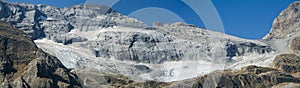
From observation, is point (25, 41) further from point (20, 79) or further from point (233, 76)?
point (233, 76)

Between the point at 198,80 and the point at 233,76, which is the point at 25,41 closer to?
the point at 198,80

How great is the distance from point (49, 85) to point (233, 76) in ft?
315

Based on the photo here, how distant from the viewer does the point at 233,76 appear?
197 m

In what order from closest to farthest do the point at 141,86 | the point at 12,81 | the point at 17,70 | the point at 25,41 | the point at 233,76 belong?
the point at 12,81
the point at 17,70
the point at 25,41
the point at 141,86
the point at 233,76

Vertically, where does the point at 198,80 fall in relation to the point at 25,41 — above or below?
below

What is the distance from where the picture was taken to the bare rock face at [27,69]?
114562mm

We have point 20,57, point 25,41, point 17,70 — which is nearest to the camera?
point 17,70

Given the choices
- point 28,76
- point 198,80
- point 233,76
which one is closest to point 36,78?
point 28,76

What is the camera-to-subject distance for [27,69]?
401 ft

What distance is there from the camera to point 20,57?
133 metres

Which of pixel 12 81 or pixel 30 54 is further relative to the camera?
pixel 30 54

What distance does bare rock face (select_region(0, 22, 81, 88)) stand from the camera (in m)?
115

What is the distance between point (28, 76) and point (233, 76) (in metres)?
97.1

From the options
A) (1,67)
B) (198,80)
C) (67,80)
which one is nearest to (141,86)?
(198,80)
